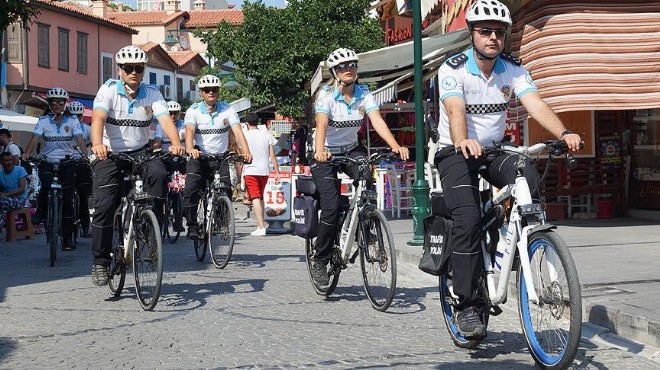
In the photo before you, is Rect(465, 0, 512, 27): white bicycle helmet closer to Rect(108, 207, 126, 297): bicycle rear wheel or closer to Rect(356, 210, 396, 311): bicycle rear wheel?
Rect(356, 210, 396, 311): bicycle rear wheel

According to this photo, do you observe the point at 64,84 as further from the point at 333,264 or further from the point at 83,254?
the point at 333,264

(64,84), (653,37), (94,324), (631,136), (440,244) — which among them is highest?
(64,84)

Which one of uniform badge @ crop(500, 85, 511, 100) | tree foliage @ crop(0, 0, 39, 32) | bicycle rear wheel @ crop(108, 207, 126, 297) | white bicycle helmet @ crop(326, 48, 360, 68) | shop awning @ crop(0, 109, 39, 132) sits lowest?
bicycle rear wheel @ crop(108, 207, 126, 297)

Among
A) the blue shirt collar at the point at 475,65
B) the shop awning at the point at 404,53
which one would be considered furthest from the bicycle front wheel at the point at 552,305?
the shop awning at the point at 404,53

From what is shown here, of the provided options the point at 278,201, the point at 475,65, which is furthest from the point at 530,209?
the point at 278,201

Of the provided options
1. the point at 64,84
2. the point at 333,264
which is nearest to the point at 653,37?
the point at 333,264

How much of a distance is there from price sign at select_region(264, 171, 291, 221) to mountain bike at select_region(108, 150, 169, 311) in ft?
27.7

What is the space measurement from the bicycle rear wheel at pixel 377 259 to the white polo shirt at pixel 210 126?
4.38 m

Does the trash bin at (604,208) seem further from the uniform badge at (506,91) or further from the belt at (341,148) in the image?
the uniform badge at (506,91)

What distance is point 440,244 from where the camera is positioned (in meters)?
6.68

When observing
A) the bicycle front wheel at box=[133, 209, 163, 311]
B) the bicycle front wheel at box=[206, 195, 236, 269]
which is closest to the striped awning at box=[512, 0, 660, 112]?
the bicycle front wheel at box=[206, 195, 236, 269]

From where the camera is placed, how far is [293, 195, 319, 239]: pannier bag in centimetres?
958

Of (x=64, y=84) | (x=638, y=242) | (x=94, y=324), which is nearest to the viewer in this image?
(x=94, y=324)

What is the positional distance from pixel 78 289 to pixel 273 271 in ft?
7.36
